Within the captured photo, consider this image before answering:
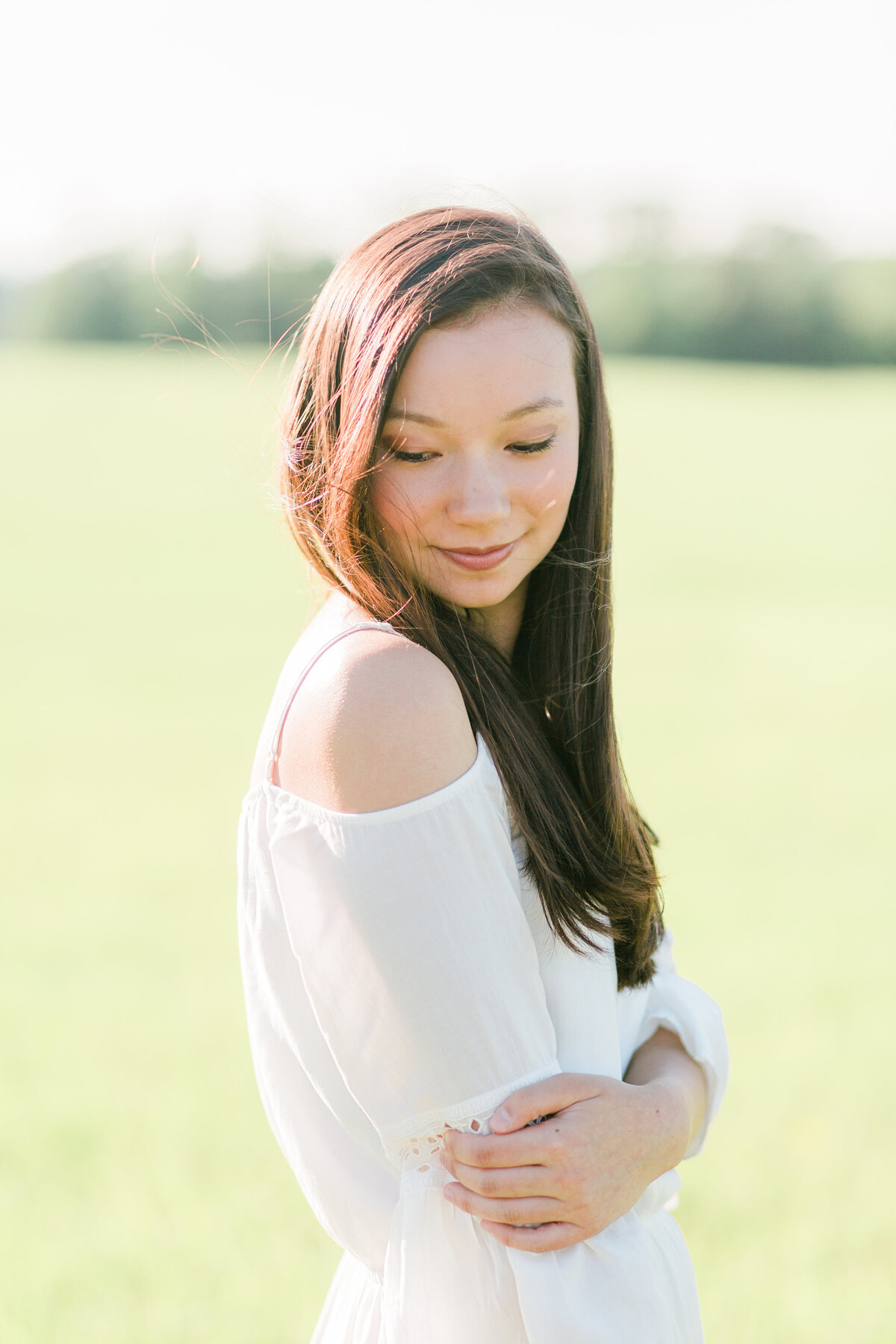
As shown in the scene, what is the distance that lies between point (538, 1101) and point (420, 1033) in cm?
14

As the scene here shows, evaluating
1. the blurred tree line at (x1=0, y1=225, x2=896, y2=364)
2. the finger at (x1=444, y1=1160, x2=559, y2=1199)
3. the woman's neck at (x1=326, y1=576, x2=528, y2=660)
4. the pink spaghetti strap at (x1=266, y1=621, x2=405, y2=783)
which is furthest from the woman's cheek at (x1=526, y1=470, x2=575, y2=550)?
the blurred tree line at (x1=0, y1=225, x2=896, y2=364)

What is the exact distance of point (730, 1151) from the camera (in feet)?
13.8

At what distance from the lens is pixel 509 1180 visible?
1.20 metres

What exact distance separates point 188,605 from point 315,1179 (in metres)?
14.1

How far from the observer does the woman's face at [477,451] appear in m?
1.33

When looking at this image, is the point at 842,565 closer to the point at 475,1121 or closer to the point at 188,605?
the point at 188,605

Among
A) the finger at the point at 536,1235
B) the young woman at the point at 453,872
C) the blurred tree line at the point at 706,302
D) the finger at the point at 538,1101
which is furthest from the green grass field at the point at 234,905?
the blurred tree line at the point at 706,302

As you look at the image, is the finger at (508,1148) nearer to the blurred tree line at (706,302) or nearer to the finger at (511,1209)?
the finger at (511,1209)

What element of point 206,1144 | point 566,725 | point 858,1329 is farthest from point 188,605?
A: point 566,725

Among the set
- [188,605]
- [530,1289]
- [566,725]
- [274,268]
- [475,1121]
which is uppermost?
A: [274,268]

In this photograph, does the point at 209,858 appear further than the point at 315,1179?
Yes

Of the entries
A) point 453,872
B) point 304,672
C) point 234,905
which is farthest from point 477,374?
→ point 234,905

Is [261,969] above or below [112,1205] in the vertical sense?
above

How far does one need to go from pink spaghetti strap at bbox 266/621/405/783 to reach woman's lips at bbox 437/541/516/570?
0.18 meters
